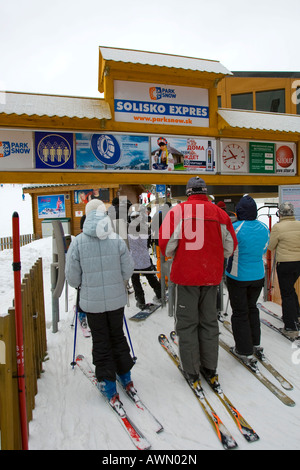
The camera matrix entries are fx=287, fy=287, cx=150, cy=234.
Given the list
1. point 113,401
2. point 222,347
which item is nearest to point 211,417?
point 113,401

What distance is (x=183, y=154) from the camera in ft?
17.9

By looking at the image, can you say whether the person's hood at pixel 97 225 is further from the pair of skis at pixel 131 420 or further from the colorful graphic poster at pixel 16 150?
the colorful graphic poster at pixel 16 150

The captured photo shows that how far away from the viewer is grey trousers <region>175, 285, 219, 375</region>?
2.85 metres

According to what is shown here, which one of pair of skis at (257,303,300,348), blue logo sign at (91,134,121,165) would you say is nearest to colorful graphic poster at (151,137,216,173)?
blue logo sign at (91,134,121,165)

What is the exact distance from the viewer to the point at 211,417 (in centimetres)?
251

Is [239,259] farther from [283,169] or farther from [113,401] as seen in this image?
[283,169]

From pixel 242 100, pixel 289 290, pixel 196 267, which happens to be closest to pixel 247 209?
pixel 196 267

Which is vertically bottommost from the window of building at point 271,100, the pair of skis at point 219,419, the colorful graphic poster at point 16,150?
the pair of skis at point 219,419

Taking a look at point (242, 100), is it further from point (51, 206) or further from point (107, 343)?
point (51, 206)

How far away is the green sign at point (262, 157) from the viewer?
5957mm

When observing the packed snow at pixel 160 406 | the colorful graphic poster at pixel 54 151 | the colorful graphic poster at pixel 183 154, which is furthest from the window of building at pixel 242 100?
the packed snow at pixel 160 406

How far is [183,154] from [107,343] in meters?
3.89
